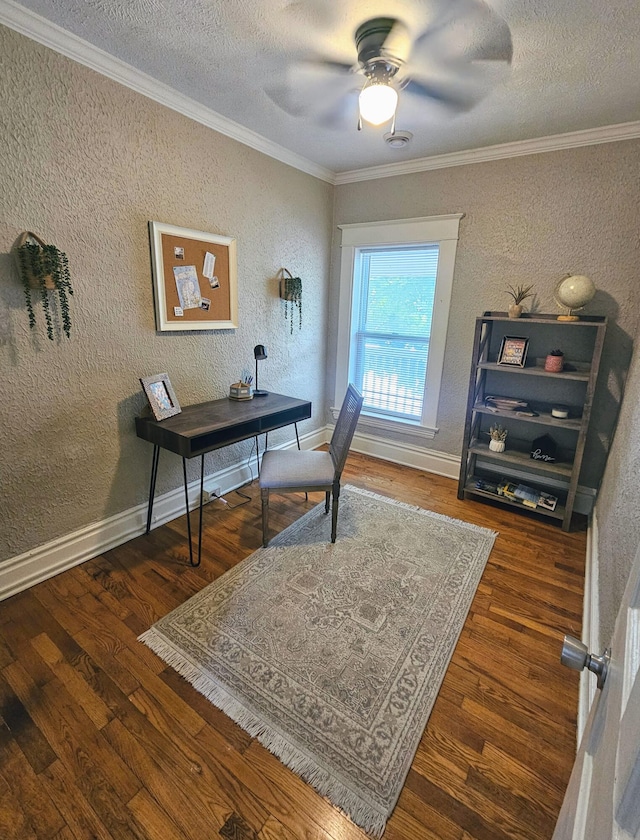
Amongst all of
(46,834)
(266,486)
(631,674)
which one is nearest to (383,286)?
(266,486)

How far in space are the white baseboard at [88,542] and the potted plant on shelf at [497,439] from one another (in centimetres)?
197

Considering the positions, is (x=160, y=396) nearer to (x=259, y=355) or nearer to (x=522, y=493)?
(x=259, y=355)

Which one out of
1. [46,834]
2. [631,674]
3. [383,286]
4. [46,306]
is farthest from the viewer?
[383,286]

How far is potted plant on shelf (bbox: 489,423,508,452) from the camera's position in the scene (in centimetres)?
279

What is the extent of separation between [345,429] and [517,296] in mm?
1593

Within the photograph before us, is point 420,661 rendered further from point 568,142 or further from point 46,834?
point 568,142

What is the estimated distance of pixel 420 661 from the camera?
1.57m

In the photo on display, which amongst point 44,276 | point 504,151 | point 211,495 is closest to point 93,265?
point 44,276

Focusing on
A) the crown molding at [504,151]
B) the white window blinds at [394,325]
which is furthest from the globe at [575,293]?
the white window blinds at [394,325]

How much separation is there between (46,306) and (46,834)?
188 cm

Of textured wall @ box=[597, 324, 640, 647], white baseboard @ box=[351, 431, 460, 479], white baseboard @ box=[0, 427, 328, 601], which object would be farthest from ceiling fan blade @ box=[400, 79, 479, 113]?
white baseboard @ box=[0, 427, 328, 601]

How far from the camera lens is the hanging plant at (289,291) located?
3.05 meters

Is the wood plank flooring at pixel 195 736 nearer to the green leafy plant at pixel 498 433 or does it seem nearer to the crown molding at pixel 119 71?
the green leafy plant at pixel 498 433

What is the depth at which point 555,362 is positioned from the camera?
2424 millimetres
